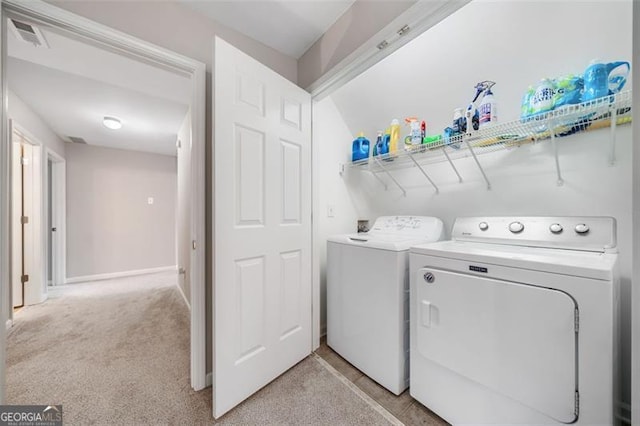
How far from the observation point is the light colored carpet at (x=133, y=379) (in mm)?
1220

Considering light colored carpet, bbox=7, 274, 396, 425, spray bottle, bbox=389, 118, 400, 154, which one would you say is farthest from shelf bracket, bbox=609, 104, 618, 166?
light colored carpet, bbox=7, 274, 396, 425

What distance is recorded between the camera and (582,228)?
Result: 3.54 ft

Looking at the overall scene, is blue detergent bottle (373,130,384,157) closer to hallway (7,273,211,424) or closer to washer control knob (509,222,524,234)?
washer control knob (509,222,524,234)

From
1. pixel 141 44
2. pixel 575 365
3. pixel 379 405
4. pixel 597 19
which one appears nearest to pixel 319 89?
pixel 141 44

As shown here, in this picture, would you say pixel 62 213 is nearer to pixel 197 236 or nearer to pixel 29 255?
pixel 29 255

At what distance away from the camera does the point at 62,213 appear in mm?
3539

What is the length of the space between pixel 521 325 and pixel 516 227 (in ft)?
2.04

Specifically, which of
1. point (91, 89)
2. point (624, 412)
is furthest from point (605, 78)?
point (91, 89)

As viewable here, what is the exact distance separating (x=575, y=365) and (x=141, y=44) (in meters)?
2.40

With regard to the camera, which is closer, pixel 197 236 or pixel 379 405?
pixel 379 405

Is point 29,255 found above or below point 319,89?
below

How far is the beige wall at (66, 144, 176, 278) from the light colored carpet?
1.62 metres

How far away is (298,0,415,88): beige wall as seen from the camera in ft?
3.94

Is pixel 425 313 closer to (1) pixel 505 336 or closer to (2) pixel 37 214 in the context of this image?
(1) pixel 505 336
